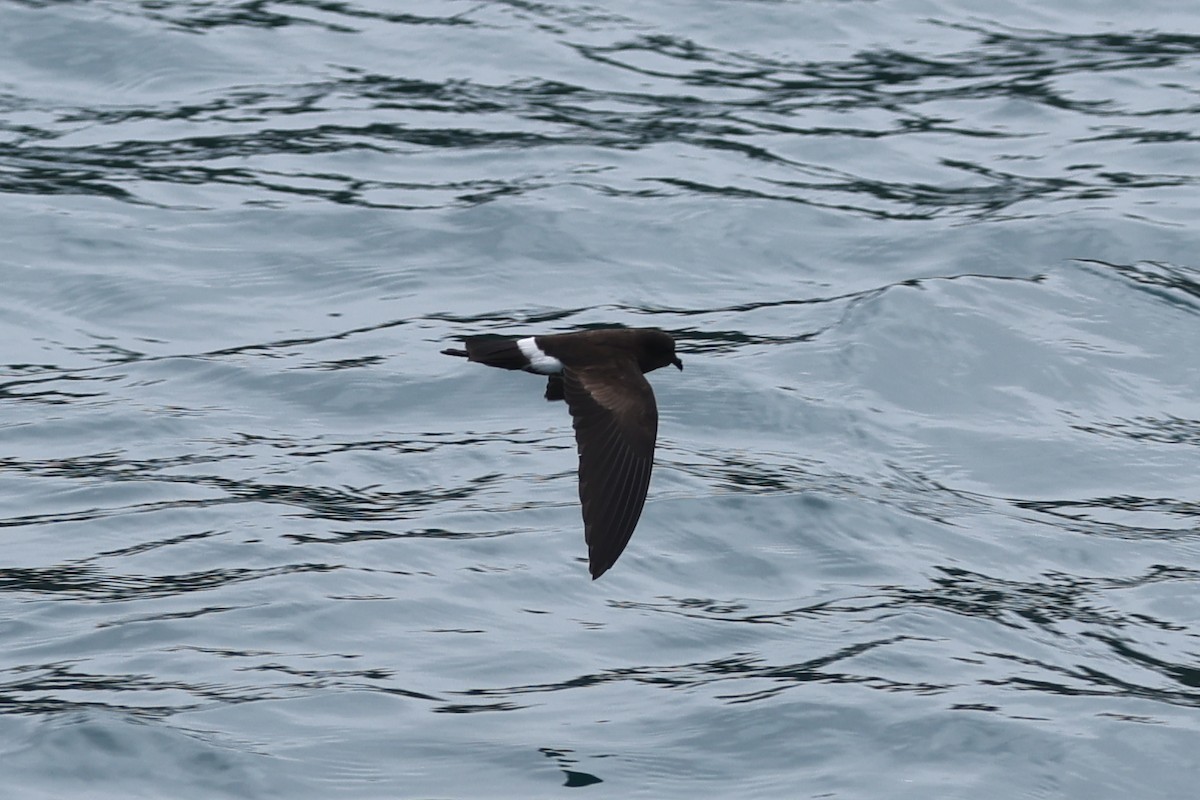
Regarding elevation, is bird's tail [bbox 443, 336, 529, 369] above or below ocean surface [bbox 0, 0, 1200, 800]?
above

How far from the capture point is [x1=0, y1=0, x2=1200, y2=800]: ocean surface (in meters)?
5.75

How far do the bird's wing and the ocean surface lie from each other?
0.58 metres

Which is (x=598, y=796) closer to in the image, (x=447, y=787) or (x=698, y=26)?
(x=447, y=787)

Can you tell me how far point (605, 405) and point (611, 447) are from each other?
199 millimetres

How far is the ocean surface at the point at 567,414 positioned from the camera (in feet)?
18.9

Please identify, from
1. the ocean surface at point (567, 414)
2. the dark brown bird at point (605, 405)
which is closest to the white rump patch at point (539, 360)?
the dark brown bird at point (605, 405)

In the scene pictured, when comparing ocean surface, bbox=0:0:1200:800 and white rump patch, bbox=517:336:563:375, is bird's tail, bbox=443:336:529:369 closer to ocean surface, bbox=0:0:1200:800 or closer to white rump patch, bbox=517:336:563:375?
white rump patch, bbox=517:336:563:375

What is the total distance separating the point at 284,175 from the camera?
10680mm

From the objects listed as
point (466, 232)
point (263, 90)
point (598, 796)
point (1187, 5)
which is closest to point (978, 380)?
point (466, 232)

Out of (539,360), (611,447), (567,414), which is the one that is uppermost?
(539,360)

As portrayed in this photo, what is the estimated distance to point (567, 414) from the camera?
842 cm

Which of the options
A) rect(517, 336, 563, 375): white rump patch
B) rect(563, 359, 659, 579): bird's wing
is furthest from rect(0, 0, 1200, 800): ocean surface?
rect(517, 336, 563, 375): white rump patch

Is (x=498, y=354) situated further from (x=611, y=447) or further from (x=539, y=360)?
(x=611, y=447)

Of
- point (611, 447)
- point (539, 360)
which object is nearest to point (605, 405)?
point (611, 447)
